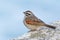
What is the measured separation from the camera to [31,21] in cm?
1189

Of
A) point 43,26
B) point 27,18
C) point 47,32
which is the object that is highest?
point 27,18

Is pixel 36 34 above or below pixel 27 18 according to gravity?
below

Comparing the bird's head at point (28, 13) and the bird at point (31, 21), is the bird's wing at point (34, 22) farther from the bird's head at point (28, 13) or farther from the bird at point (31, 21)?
the bird's head at point (28, 13)

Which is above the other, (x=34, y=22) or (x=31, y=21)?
(x=31, y=21)

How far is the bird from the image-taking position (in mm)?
11467

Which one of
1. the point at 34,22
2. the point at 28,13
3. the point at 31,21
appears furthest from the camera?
the point at 28,13

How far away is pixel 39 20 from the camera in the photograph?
1171 cm

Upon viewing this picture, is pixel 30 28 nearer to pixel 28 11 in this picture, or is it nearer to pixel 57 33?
pixel 28 11

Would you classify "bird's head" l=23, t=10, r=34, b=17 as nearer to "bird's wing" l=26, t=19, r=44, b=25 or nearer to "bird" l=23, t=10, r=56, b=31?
"bird" l=23, t=10, r=56, b=31

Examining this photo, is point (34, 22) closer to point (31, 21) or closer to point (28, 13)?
point (31, 21)

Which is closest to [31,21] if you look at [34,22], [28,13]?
[34,22]

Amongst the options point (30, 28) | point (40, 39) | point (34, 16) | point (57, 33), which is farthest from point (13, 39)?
point (34, 16)

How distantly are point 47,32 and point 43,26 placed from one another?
→ 4.81 feet

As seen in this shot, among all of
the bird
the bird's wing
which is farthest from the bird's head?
the bird's wing
